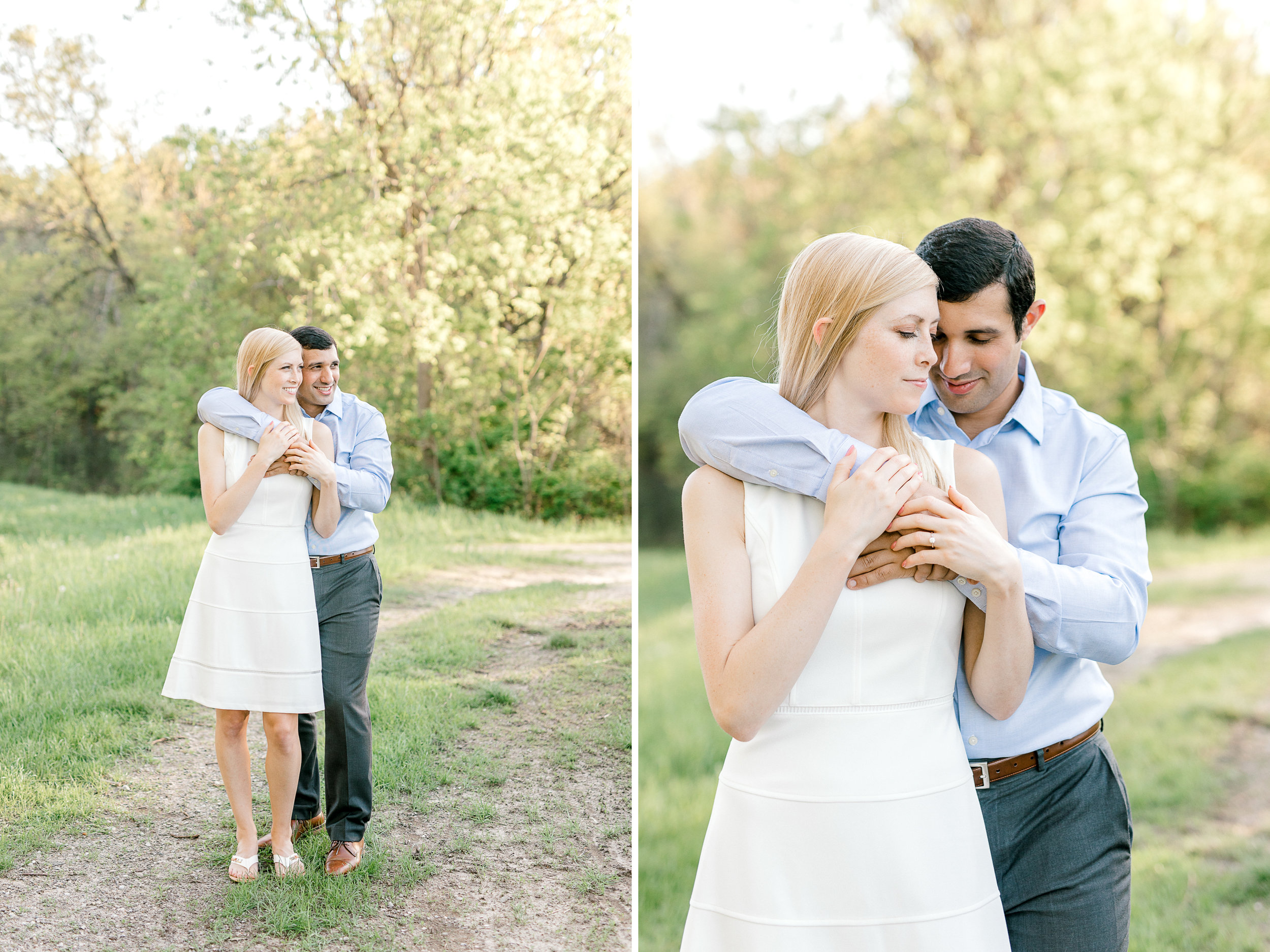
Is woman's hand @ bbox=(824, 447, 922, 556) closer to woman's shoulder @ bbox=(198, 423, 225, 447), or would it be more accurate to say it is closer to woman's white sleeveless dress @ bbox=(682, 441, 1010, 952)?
woman's white sleeveless dress @ bbox=(682, 441, 1010, 952)

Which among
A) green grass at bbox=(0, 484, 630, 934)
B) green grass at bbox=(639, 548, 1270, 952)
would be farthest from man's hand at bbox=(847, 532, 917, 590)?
green grass at bbox=(639, 548, 1270, 952)

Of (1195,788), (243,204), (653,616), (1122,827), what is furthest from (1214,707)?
(243,204)

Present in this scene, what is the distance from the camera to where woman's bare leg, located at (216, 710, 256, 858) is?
2682 mm

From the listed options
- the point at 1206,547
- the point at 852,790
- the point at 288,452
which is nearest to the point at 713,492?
the point at 852,790

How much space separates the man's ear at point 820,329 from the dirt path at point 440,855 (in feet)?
6.37

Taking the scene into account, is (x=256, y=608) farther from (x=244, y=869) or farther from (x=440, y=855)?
(x=440, y=855)

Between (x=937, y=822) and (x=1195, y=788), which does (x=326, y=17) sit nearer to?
(x=937, y=822)

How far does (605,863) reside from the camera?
10.5 feet

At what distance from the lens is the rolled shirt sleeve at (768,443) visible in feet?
4.73

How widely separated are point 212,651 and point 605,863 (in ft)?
4.53

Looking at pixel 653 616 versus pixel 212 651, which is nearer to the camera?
pixel 212 651

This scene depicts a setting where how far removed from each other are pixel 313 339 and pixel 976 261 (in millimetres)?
1908

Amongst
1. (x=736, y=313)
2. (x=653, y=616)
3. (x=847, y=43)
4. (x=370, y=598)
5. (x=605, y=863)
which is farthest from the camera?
(x=736, y=313)

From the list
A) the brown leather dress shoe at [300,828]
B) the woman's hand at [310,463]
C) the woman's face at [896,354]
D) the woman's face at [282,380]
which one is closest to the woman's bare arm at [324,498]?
the woman's hand at [310,463]
